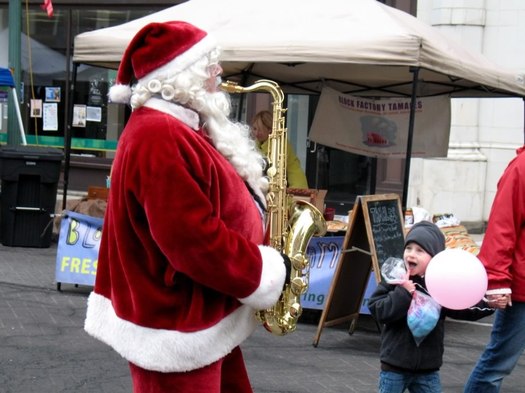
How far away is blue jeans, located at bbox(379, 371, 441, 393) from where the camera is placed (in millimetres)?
4406

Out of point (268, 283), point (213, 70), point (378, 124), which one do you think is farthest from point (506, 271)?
point (378, 124)

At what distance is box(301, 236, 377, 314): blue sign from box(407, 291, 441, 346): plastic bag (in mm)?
3351

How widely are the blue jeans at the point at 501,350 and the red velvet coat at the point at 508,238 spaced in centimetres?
12

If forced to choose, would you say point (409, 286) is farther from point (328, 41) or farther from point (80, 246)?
point (80, 246)

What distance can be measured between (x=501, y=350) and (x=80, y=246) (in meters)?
A: 4.46

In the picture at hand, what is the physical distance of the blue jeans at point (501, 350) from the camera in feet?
15.9

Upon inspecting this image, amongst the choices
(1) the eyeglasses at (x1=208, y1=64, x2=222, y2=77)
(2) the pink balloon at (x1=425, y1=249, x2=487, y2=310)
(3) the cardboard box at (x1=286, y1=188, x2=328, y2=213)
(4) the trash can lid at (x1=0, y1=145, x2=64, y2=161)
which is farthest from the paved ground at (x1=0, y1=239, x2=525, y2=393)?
(1) the eyeglasses at (x1=208, y1=64, x2=222, y2=77)

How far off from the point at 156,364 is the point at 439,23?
1083 cm

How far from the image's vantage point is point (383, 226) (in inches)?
280

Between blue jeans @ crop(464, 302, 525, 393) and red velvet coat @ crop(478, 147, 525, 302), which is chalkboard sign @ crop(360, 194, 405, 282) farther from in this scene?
red velvet coat @ crop(478, 147, 525, 302)

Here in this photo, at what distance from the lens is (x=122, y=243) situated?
308 centimetres

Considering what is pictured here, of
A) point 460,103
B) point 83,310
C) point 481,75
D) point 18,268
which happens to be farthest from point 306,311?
point 460,103

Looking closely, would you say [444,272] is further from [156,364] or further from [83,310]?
[83,310]

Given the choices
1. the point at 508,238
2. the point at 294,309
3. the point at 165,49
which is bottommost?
the point at 294,309
